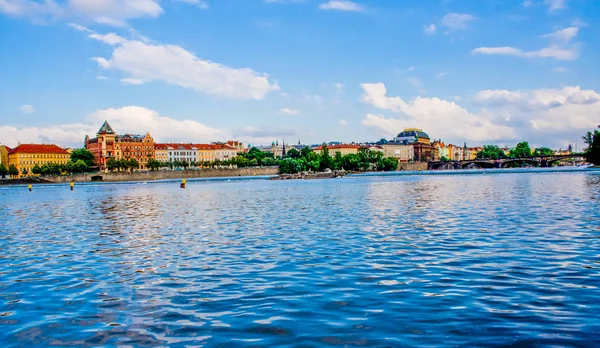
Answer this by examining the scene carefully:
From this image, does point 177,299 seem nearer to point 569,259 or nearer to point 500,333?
point 500,333

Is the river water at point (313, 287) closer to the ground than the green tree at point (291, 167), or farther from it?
closer to the ground

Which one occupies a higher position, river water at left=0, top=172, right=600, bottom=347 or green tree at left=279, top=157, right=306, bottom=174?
green tree at left=279, top=157, right=306, bottom=174

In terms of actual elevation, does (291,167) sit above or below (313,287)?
above

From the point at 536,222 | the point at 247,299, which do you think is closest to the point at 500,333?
the point at 247,299

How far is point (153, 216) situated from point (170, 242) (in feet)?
48.8

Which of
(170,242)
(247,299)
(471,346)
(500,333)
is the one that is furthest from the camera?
(170,242)

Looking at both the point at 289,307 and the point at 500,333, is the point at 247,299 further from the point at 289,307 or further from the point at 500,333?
the point at 500,333

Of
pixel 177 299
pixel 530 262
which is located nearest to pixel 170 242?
pixel 177 299

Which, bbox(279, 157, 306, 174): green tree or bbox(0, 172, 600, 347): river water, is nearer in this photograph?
bbox(0, 172, 600, 347): river water

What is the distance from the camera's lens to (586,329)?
932 cm

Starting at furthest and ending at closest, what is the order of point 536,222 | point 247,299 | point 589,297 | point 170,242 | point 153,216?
point 153,216, point 536,222, point 170,242, point 247,299, point 589,297

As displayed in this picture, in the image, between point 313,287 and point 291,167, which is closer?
point 313,287

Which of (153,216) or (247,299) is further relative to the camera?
(153,216)

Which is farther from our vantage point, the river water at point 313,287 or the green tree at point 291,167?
the green tree at point 291,167
